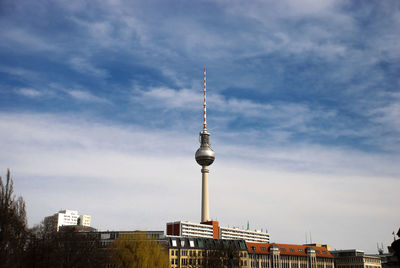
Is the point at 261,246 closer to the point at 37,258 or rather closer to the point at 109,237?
A: the point at 109,237

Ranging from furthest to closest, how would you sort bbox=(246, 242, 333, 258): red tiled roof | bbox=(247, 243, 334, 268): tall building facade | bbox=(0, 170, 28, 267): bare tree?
1. bbox=(246, 242, 333, 258): red tiled roof
2. bbox=(247, 243, 334, 268): tall building facade
3. bbox=(0, 170, 28, 267): bare tree

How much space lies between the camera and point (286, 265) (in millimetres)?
180875

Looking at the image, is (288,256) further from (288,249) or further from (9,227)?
(9,227)

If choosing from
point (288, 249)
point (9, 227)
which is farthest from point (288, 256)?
point (9, 227)

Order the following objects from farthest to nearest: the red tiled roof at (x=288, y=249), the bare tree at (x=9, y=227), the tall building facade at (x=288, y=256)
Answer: the red tiled roof at (x=288, y=249) < the tall building facade at (x=288, y=256) < the bare tree at (x=9, y=227)

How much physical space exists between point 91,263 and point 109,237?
65176 millimetres

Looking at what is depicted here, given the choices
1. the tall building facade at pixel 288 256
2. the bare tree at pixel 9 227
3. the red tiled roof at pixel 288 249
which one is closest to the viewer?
the bare tree at pixel 9 227

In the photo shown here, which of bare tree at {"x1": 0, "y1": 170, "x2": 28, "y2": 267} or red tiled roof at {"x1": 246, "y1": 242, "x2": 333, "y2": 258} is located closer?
bare tree at {"x1": 0, "y1": 170, "x2": 28, "y2": 267}

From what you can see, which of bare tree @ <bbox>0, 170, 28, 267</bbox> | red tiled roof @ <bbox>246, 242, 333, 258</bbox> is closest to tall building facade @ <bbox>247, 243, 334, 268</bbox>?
red tiled roof @ <bbox>246, 242, 333, 258</bbox>

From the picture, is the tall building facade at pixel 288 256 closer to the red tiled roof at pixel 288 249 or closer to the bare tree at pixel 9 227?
the red tiled roof at pixel 288 249

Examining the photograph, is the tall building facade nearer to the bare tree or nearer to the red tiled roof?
the red tiled roof

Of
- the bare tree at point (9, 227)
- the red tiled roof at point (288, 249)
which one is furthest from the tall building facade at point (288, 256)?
the bare tree at point (9, 227)

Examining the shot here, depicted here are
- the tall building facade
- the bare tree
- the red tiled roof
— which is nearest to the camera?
the bare tree

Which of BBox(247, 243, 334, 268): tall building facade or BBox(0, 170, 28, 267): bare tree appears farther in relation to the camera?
BBox(247, 243, 334, 268): tall building facade
